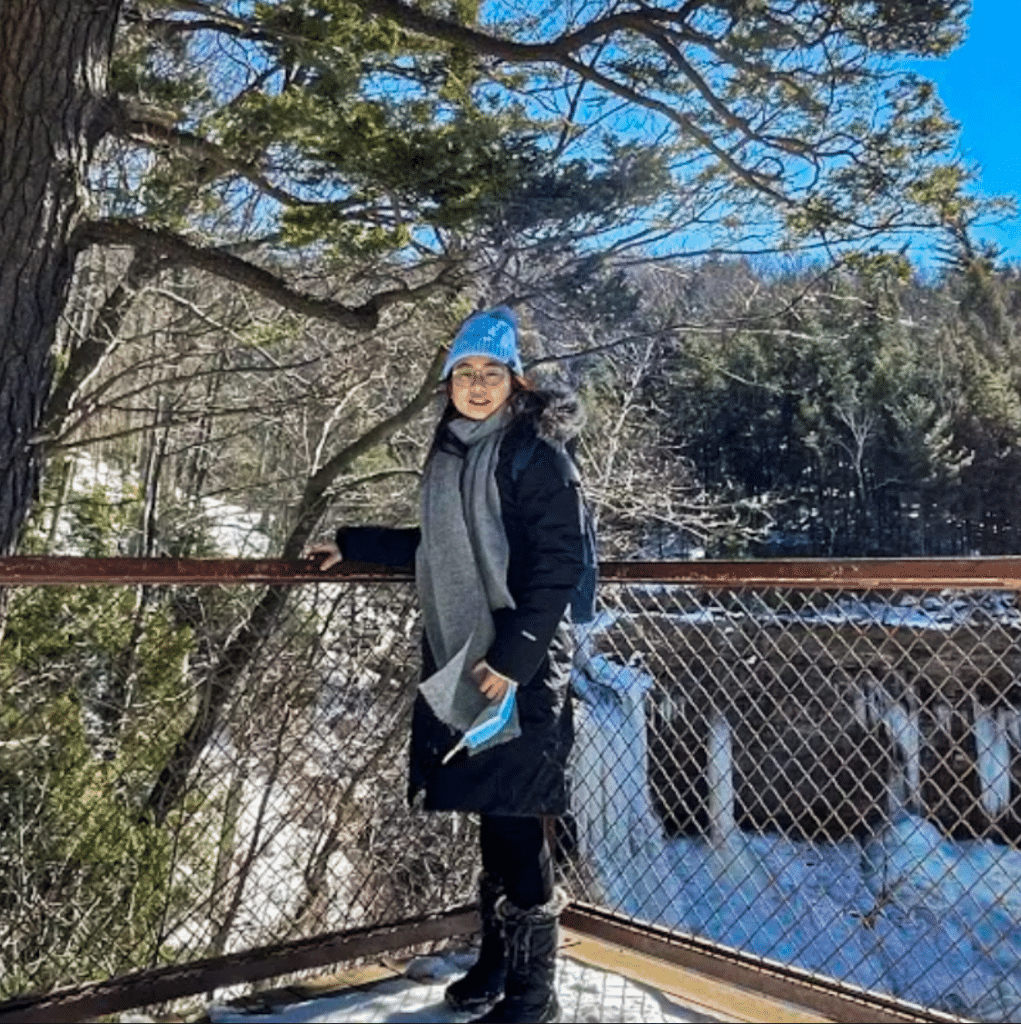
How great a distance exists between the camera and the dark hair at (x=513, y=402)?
1986 mm

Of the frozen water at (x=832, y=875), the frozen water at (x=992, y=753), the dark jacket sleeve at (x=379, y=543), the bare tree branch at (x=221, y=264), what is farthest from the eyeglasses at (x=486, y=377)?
the frozen water at (x=992, y=753)

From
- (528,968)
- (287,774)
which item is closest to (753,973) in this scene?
(528,968)

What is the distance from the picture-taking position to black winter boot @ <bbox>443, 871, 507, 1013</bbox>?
1.98 metres

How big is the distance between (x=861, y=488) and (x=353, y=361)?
11873mm

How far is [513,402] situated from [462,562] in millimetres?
330

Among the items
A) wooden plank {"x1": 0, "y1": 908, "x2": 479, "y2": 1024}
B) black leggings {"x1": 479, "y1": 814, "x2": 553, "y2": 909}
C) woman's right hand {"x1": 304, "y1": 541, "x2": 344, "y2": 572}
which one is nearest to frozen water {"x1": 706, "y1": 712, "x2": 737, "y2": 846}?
wooden plank {"x1": 0, "y1": 908, "x2": 479, "y2": 1024}

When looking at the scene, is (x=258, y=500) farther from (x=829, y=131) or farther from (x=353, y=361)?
(x=829, y=131)

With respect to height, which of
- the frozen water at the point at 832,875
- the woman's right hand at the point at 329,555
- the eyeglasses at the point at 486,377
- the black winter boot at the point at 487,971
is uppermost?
the eyeglasses at the point at 486,377

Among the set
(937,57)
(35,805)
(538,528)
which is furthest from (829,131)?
(35,805)

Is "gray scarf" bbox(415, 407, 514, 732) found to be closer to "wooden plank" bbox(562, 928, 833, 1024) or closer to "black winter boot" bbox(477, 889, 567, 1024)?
"black winter boot" bbox(477, 889, 567, 1024)

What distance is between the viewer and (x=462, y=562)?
193 centimetres

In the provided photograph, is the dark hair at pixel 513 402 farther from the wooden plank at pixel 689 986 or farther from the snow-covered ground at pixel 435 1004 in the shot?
the wooden plank at pixel 689 986

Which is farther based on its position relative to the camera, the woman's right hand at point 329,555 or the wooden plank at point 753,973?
the woman's right hand at point 329,555

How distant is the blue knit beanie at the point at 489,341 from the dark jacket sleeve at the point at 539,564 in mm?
225
